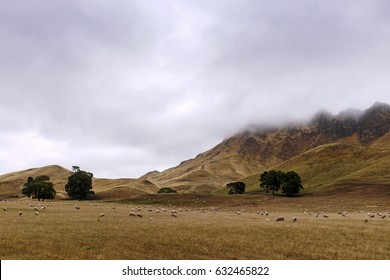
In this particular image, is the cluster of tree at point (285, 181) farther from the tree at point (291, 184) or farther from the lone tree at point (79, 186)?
the lone tree at point (79, 186)

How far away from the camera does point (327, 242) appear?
1095 inches

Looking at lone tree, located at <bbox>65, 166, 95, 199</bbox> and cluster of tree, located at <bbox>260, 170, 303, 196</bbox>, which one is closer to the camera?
cluster of tree, located at <bbox>260, 170, 303, 196</bbox>

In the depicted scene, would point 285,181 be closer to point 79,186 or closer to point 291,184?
point 291,184

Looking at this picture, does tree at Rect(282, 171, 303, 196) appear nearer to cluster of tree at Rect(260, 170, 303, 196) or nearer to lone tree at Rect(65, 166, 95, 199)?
cluster of tree at Rect(260, 170, 303, 196)

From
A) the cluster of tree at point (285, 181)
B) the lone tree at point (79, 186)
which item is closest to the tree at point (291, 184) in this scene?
the cluster of tree at point (285, 181)

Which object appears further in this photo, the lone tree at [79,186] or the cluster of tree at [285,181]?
the lone tree at [79,186]

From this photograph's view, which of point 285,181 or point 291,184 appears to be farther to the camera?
point 285,181

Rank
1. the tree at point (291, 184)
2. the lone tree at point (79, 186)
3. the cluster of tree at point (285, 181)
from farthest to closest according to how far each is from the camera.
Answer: the lone tree at point (79, 186) → the cluster of tree at point (285, 181) → the tree at point (291, 184)

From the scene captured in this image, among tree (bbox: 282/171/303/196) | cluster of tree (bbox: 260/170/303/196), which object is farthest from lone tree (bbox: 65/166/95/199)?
tree (bbox: 282/171/303/196)

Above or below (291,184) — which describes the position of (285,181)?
above

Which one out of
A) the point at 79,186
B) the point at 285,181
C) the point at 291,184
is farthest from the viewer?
the point at 79,186

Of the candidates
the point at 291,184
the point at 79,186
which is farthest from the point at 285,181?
the point at 79,186
